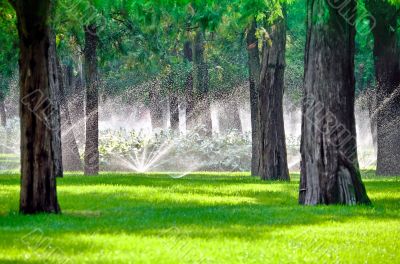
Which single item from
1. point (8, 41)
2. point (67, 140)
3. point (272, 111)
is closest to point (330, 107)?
point (272, 111)

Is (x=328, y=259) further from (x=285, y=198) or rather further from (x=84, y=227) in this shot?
(x=285, y=198)

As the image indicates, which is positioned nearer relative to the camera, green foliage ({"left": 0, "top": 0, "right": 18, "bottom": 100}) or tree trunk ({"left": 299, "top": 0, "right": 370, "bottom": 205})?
tree trunk ({"left": 299, "top": 0, "right": 370, "bottom": 205})

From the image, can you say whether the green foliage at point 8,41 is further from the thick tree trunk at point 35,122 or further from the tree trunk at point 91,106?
the thick tree trunk at point 35,122

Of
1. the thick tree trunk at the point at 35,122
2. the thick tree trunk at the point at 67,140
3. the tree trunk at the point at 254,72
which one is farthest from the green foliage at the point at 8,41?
the tree trunk at the point at 254,72

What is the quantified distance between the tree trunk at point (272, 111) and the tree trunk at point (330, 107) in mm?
8016

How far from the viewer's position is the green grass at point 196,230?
956 centimetres

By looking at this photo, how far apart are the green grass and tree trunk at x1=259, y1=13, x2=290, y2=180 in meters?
6.12

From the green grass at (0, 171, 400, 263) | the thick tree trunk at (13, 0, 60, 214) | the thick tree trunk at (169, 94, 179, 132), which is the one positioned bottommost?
the green grass at (0, 171, 400, 263)

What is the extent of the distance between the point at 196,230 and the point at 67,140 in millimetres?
21185

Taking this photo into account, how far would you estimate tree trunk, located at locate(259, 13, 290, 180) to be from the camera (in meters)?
24.6

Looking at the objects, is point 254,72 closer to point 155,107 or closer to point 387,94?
point 387,94

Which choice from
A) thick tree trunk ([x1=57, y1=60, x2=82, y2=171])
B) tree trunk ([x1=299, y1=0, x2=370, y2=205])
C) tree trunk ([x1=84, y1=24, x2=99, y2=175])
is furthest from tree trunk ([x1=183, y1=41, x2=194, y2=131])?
tree trunk ([x1=299, y1=0, x2=370, y2=205])

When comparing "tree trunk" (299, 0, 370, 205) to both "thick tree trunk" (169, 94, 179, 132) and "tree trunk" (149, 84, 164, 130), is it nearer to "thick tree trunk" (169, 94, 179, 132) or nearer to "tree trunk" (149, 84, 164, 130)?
"thick tree trunk" (169, 94, 179, 132)

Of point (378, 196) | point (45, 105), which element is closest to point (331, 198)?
point (378, 196)
